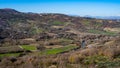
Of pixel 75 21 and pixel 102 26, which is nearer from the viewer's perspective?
pixel 102 26

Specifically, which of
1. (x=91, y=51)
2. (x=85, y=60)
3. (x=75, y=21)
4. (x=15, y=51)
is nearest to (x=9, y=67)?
(x=85, y=60)

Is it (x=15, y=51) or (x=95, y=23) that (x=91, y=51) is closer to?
(x=15, y=51)

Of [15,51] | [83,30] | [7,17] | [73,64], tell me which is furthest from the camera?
[7,17]

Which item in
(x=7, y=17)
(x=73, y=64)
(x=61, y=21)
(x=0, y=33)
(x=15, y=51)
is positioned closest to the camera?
(x=73, y=64)

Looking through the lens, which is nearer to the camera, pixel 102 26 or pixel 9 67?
pixel 9 67

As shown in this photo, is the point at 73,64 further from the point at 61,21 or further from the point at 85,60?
the point at 61,21

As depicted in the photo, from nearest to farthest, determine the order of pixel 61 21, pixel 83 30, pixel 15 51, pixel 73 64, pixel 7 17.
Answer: pixel 73 64, pixel 15 51, pixel 83 30, pixel 7 17, pixel 61 21

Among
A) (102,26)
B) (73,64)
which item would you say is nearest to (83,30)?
(102,26)

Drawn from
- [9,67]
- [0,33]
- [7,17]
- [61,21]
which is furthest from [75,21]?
[9,67]

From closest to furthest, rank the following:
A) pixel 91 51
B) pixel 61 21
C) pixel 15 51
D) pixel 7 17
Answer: pixel 91 51 < pixel 15 51 < pixel 7 17 < pixel 61 21
